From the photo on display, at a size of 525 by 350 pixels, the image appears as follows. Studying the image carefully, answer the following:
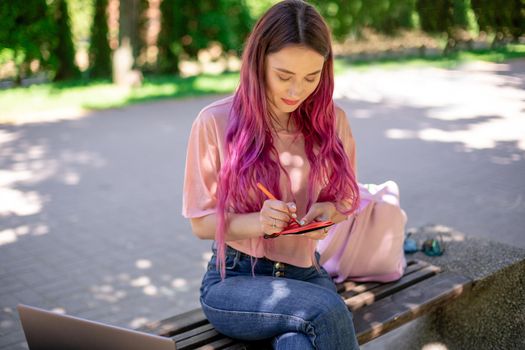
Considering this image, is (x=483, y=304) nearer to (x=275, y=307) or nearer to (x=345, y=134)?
(x=345, y=134)

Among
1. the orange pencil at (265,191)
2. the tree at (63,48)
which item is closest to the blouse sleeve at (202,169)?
the orange pencil at (265,191)

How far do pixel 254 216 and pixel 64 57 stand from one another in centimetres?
1384

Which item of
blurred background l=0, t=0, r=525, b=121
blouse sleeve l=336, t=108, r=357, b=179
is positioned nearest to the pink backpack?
blouse sleeve l=336, t=108, r=357, b=179

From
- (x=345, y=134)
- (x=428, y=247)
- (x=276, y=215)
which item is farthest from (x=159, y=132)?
(x=276, y=215)

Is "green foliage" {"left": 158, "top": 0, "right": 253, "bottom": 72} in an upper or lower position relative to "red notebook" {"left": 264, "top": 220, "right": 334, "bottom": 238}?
upper

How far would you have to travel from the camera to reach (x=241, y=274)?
2.25 m

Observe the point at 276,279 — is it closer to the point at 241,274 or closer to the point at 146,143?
the point at 241,274

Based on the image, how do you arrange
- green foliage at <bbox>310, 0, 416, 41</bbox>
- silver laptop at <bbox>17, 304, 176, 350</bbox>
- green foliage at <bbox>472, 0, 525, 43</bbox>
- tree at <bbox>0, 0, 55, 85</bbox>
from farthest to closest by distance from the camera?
1. green foliage at <bbox>310, 0, 416, 41</bbox>
2. tree at <bbox>0, 0, 55, 85</bbox>
3. green foliage at <bbox>472, 0, 525, 43</bbox>
4. silver laptop at <bbox>17, 304, 176, 350</bbox>

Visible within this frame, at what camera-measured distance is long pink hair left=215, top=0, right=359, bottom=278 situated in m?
2.07

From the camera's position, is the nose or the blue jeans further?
the nose

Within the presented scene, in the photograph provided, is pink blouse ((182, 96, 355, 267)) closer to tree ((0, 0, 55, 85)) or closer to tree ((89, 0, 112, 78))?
tree ((0, 0, 55, 85))

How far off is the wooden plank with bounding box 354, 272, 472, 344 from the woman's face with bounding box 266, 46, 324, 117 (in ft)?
3.16

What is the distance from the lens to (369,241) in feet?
9.19

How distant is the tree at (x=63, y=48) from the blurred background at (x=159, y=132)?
0.04 meters
